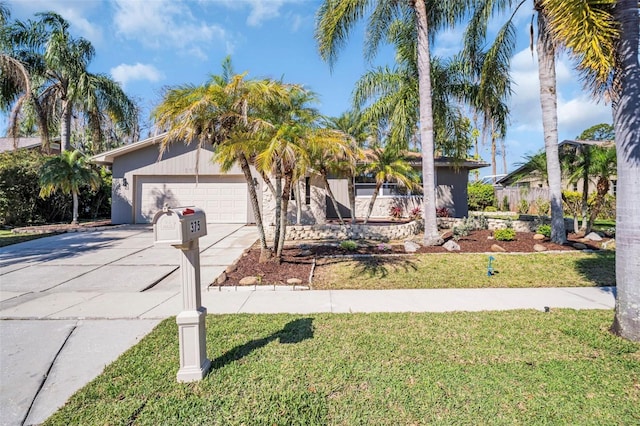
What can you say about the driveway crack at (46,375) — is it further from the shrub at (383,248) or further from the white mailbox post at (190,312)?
the shrub at (383,248)

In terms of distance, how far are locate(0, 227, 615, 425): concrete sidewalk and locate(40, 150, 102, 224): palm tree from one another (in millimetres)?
5647

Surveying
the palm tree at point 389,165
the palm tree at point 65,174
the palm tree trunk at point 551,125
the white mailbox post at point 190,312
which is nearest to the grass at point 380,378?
the white mailbox post at point 190,312

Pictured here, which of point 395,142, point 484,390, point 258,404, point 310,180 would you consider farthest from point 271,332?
point 310,180

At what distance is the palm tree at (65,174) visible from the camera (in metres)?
13.0

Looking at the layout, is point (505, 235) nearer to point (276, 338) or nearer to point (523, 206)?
point (276, 338)

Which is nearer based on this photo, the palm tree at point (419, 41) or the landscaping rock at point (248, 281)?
the landscaping rock at point (248, 281)

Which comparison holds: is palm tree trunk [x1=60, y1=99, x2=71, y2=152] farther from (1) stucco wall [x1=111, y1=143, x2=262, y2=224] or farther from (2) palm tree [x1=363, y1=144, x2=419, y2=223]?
(2) palm tree [x1=363, y1=144, x2=419, y2=223]

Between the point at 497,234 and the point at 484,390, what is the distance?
8.09 meters

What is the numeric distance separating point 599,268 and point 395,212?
32.4 feet

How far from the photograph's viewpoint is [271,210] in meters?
12.6

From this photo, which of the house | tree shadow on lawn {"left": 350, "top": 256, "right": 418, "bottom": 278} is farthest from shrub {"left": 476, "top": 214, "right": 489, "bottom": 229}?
tree shadow on lawn {"left": 350, "top": 256, "right": 418, "bottom": 278}

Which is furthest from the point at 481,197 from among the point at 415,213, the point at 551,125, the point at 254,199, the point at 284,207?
the point at 254,199

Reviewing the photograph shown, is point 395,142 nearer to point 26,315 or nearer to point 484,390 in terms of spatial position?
point 484,390

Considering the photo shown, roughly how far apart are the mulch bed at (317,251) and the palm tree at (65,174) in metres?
9.26
